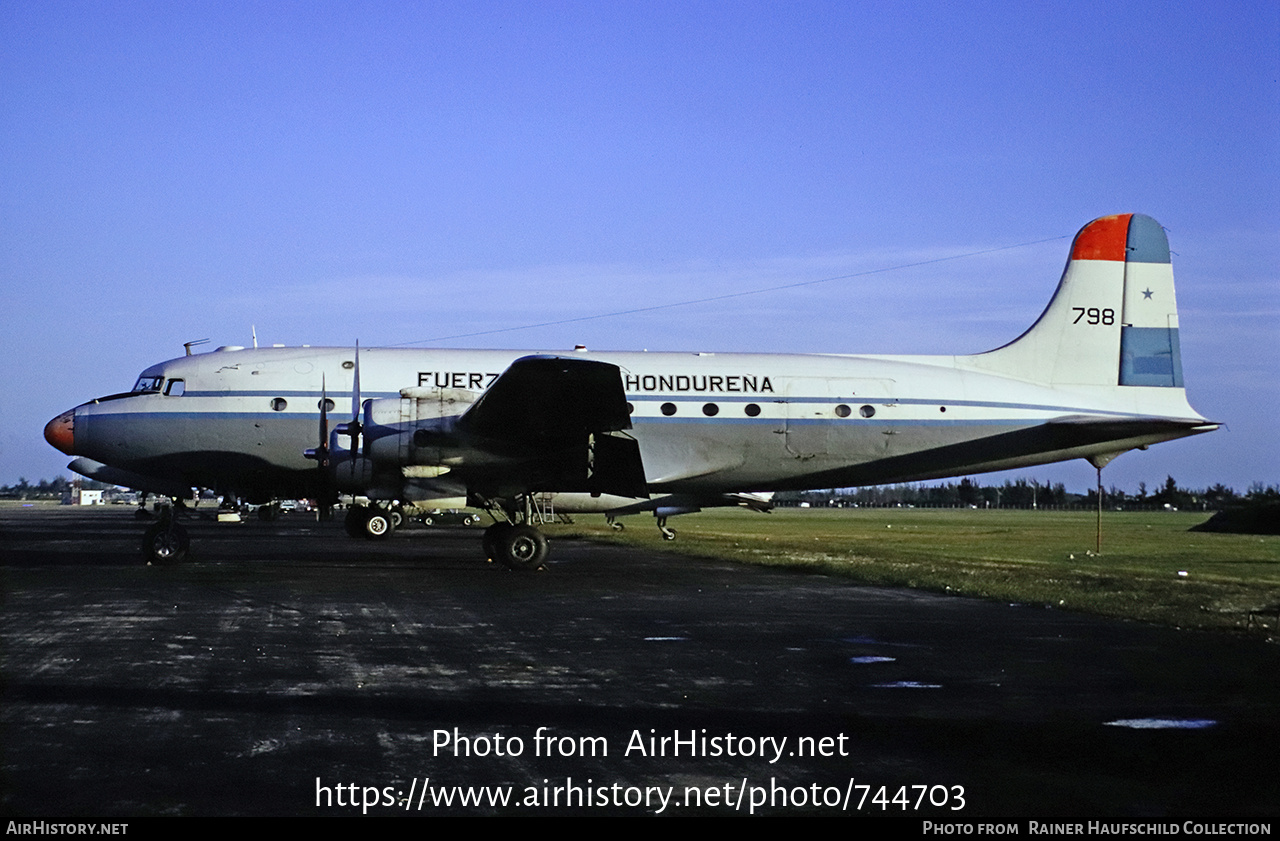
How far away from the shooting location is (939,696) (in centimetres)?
839

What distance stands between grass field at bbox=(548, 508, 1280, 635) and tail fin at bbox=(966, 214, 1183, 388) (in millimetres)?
4062

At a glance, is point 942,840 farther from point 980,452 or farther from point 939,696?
point 980,452

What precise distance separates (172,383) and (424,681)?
15.5 metres

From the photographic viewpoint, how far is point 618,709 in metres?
7.76

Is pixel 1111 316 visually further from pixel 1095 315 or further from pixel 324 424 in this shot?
pixel 324 424

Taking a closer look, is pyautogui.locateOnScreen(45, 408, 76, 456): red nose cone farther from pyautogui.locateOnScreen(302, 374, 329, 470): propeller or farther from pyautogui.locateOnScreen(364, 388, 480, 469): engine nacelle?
pyautogui.locateOnScreen(364, 388, 480, 469): engine nacelle

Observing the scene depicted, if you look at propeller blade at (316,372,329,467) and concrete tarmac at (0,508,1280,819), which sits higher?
propeller blade at (316,372,329,467)

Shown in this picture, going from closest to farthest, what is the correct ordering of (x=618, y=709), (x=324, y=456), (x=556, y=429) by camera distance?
(x=618, y=709)
(x=556, y=429)
(x=324, y=456)

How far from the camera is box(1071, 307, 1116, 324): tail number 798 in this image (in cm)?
2345

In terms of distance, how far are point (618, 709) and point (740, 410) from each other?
587 inches

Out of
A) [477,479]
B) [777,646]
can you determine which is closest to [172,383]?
[477,479]

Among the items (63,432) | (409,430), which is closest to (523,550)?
(409,430)

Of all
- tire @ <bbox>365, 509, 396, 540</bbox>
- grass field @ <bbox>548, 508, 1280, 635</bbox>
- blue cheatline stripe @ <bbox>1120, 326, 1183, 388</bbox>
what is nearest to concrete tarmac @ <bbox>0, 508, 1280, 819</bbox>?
grass field @ <bbox>548, 508, 1280, 635</bbox>

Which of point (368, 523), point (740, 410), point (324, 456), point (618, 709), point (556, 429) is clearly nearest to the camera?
point (618, 709)
